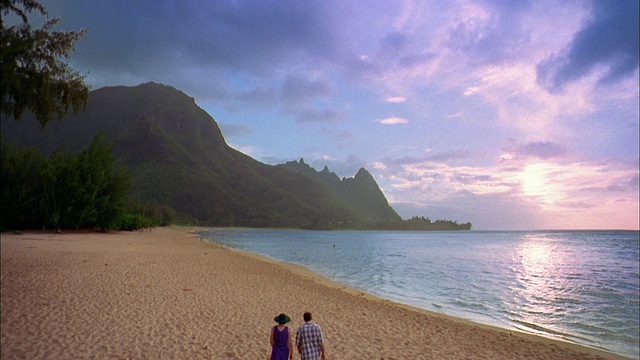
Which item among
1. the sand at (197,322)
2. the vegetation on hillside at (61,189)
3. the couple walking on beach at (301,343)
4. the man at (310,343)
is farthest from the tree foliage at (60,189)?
the man at (310,343)

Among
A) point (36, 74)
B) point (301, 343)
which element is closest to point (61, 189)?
point (36, 74)

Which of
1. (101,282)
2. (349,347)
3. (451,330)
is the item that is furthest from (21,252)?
(451,330)

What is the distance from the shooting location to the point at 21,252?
75.2 feet

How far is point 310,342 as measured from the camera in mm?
6230

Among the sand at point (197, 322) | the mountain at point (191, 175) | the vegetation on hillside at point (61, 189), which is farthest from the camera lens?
the mountain at point (191, 175)

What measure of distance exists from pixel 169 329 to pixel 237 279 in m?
9.17

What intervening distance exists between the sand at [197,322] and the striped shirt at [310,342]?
2.54 metres

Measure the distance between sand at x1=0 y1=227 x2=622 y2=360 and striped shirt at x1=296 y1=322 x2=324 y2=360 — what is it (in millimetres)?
2538

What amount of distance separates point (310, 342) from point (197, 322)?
19.5 feet

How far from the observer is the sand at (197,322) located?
28.2 feet

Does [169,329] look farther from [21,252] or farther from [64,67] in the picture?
[21,252]

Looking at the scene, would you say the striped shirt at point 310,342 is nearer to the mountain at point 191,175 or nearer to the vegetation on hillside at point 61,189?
the vegetation on hillside at point 61,189

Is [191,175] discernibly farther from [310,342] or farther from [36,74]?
[310,342]

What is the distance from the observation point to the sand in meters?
8.60
